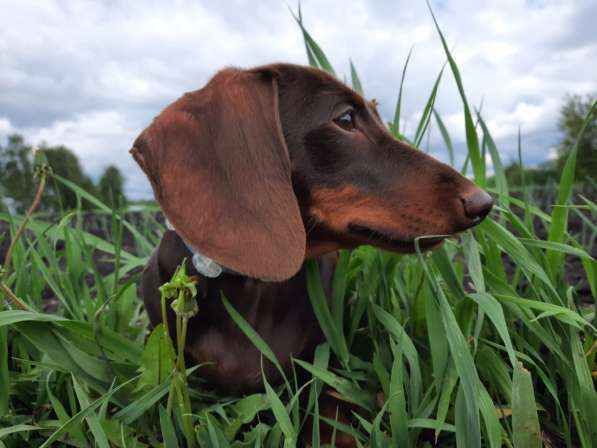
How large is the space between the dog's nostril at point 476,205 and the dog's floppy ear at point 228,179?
0.36 meters

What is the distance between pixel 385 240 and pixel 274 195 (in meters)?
0.28

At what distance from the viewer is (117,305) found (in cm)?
196

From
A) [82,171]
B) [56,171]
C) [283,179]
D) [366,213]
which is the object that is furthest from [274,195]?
[82,171]

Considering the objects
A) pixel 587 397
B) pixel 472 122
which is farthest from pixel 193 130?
pixel 587 397

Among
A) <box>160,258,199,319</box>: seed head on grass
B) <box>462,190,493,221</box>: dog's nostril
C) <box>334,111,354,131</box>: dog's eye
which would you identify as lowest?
<box>160,258,199,319</box>: seed head on grass

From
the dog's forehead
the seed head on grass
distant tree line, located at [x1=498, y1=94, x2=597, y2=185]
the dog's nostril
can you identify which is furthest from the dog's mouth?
distant tree line, located at [x1=498, y1=94, x2=597, y2=185]

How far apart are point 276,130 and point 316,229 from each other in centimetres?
26

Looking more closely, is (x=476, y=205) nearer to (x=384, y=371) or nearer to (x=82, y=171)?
(x=384, y=371)

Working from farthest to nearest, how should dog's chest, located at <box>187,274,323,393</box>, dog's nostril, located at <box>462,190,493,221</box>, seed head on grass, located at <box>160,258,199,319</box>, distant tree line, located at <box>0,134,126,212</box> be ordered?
1. distant tree line, located at <box>0,134,126,212</box>
2. dog's chest, located at <box>187,274,323,393</box>
3. dog's nostril, located at <box>462,190,493,221</box>
4. seed head on grass, located at <box>160,258,199,319</box>

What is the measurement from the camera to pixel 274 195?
1.26 meters

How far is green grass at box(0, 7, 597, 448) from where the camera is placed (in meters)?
1.20

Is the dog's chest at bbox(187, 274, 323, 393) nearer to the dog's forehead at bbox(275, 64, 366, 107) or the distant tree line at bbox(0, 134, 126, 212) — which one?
the dog's forehead at bbox(275, 64, 366, 107)

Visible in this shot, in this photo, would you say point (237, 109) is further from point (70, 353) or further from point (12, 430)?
point (12, 430)

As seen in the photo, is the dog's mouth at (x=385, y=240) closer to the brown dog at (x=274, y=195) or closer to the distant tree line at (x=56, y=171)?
the brown dog at (x=274, y=195)
